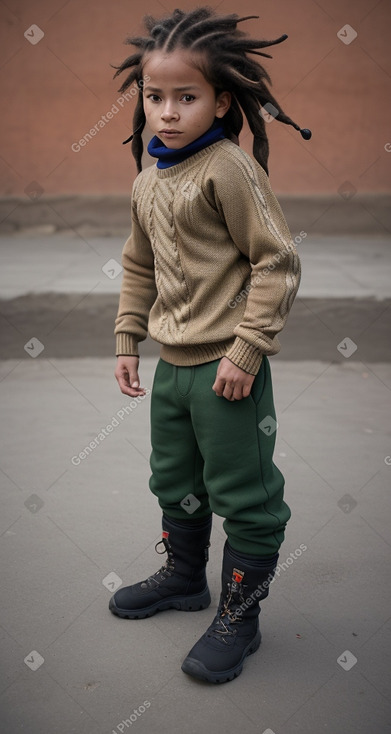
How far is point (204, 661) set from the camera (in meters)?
1.87

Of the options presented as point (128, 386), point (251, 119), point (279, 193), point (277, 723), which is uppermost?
point (251, 119)

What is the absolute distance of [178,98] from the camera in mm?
1745

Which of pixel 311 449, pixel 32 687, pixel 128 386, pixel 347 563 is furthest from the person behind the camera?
pixel 311 449

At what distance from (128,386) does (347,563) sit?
2.86ft

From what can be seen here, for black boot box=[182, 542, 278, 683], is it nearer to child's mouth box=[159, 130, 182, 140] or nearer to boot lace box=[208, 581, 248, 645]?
boot lace box=[208, 581, 248, 645]

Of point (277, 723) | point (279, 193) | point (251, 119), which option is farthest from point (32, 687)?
point (279, 193)

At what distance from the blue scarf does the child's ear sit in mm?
31

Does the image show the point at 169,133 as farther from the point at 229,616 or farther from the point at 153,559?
the point at 153,559

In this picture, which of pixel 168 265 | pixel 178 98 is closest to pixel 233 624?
pixel 168 265

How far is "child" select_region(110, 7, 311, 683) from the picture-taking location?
5.71ft

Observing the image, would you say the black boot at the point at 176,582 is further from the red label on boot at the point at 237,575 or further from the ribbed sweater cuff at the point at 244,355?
the ribbed sweater cuff at the point at 244,355

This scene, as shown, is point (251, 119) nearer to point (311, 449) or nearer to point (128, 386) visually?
point (128, 386)

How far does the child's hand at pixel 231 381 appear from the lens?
177cm

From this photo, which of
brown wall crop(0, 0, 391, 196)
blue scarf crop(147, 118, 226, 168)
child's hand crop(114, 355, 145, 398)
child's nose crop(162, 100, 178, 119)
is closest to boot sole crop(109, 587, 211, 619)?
child's hand crop(114, 355, 145, 398)
